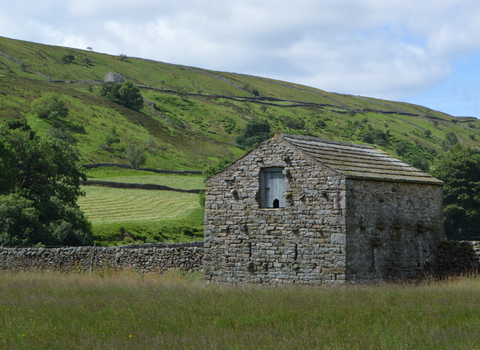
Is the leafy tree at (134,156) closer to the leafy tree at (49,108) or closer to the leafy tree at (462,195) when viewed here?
the leafy tree at (49,108)

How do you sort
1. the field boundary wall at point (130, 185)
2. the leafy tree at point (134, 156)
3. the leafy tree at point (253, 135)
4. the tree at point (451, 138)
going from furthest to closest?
the tree at point (451, 138), the leafy tree at point (253, 135), the leafy tree at point (134, 156), the field boundary wall at point (130, 185)

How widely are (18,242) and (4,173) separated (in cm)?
403

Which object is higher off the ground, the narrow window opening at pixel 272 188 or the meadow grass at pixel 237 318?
the narrow window opening at pixel 272 188

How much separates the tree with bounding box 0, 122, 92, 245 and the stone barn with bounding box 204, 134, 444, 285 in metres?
13.6

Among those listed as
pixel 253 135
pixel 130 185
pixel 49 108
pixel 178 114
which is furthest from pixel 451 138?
pixel 130 185

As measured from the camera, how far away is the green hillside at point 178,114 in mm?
95562

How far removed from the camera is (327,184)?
1738 centimetres

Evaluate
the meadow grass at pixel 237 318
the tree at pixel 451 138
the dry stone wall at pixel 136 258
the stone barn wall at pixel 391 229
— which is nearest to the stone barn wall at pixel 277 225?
the stone barn wall at pixel 391 229

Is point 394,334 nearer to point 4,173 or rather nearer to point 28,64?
point 4,173

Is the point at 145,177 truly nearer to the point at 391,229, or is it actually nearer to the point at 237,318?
the point at 391,229

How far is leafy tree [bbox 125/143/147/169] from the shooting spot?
8312 cm

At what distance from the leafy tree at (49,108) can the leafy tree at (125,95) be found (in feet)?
91.6

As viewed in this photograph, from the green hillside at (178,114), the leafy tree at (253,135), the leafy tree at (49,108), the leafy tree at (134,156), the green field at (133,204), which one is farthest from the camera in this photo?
the leafy tree at (253,135)

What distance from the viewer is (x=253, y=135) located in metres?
118
